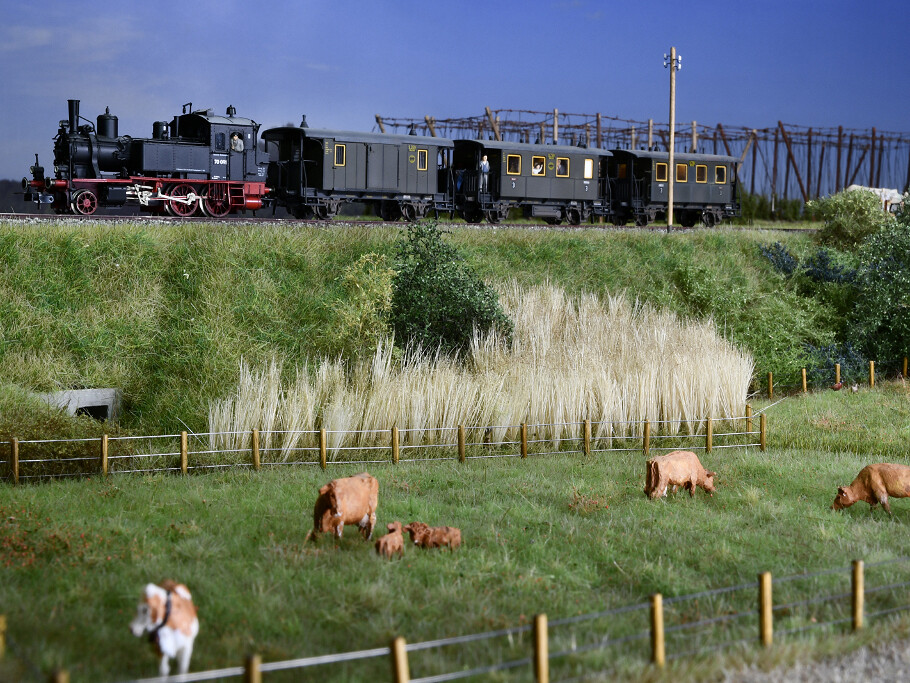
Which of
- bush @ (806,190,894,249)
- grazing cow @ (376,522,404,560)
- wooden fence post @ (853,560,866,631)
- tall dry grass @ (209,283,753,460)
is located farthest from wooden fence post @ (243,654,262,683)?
bush @ (806,190,894,249)

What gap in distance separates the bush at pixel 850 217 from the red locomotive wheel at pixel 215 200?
647 inches

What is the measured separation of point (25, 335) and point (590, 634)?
37.4 feet

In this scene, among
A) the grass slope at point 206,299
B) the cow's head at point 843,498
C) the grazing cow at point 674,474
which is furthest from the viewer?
the grass slope at point 206,299

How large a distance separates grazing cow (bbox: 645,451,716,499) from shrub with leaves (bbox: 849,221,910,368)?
10252mm

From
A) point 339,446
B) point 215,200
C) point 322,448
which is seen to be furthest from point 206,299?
point 215,200

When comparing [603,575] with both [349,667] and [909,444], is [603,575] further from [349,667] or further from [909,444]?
[909,444]

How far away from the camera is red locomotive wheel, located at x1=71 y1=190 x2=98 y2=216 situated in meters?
19.5

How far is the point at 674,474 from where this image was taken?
32.3ft

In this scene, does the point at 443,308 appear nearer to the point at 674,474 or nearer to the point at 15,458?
the point at 674,474

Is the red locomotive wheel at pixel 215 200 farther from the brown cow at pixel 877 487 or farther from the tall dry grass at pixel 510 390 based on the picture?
the brown cow at pixel 877 487

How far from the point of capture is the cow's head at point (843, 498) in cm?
938

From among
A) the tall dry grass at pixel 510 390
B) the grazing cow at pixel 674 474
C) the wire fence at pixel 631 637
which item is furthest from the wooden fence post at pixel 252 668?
the tall dry grass at pixel 510 390

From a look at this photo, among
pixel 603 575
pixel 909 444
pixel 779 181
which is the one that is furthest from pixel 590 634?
pixel 779 181

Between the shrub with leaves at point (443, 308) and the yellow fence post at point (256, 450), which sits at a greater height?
the shrub with leaves at point (443, 308)
